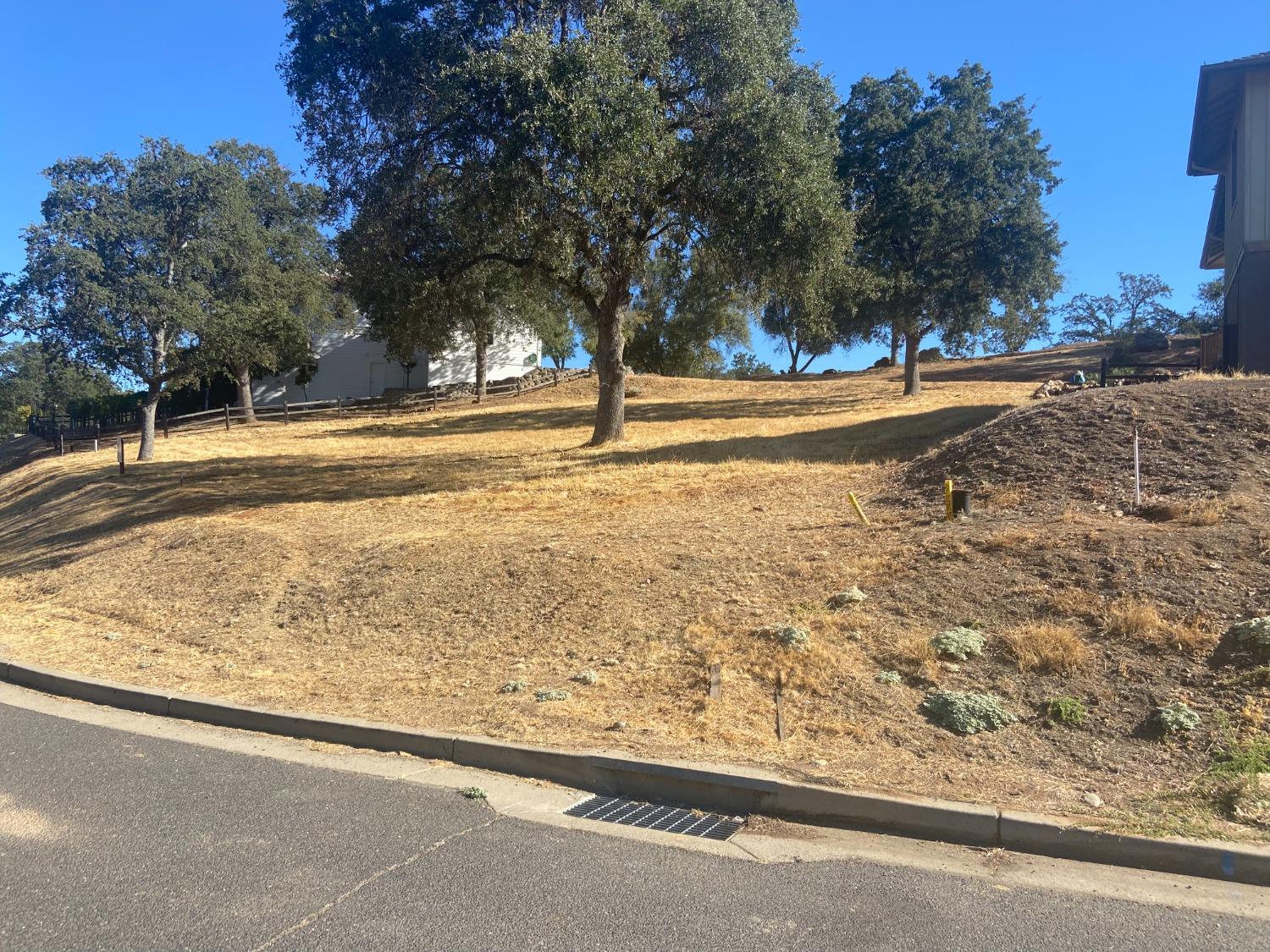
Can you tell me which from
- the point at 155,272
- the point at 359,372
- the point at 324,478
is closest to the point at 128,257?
the point at 155,272

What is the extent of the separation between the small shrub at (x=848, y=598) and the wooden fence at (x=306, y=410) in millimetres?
29666

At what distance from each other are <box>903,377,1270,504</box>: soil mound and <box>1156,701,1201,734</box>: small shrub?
3.88m

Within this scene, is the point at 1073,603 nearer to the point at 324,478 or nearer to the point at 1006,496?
the point at 1006,496

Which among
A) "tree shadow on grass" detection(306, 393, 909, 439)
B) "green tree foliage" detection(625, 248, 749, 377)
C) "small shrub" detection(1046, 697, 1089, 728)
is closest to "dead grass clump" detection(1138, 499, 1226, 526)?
"small shrub" detection(1046, 697, 1089, 728)

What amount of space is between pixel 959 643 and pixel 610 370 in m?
12.9

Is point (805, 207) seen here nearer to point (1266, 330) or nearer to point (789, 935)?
point (1266, 330)

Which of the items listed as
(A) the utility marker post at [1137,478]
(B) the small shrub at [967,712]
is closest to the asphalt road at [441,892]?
(B) the small shrub at [967,712]

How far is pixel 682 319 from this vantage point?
4347 cm

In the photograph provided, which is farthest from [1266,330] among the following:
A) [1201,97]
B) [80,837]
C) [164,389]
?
[164,389]

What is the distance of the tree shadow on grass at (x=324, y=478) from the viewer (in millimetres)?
15148

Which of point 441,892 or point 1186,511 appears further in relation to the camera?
point 1186,511

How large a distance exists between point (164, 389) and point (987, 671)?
24.7m

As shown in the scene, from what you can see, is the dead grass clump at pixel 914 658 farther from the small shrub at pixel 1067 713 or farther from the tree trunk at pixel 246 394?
the tree trunk at pixel 246 394

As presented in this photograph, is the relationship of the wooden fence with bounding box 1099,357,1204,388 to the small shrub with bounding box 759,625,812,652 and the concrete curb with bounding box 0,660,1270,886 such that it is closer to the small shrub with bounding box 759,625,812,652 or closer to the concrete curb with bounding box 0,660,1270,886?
the small shrub with bounding box 759,625,812,652
